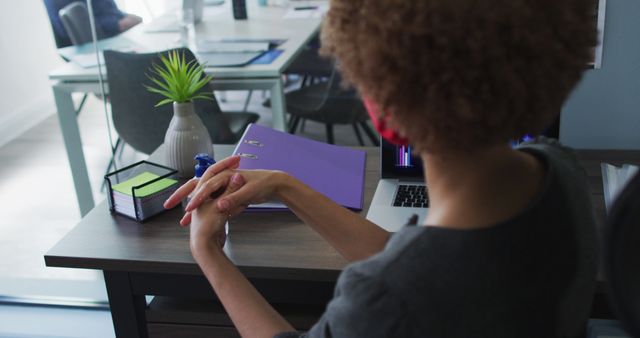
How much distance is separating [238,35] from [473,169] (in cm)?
254

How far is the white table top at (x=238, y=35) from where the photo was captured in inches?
106

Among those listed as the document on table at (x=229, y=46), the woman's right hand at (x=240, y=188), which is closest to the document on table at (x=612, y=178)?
the woman's right hand at (x=240, y=188)

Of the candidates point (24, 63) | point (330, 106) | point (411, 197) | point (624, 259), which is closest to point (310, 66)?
point (330, 106)

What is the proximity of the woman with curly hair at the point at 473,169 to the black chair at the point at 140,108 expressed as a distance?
1.86 metres

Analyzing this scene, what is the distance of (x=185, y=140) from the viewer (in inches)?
60.0

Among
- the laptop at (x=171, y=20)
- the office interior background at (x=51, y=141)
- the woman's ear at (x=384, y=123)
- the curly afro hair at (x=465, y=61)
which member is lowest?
the office interior background at (x=51, y=141)

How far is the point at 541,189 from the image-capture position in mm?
764

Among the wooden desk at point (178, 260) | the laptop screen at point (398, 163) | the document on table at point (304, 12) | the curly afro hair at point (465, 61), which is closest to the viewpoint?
the curly afro hair at point (465, 61)

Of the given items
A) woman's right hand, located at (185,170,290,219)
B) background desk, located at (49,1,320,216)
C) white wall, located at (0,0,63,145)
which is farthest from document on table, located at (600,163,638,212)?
white wall, located at (0,0,63,145)

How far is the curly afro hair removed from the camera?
64 cm

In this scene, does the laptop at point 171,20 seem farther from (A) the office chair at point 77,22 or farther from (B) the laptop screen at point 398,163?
(B) the laptop screen at point 398,163

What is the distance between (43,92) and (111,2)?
0.93 m

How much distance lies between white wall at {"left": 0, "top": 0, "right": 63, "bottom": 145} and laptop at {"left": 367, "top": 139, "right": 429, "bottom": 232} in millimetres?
1801

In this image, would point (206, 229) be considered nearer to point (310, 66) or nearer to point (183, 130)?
point (183, 130)
